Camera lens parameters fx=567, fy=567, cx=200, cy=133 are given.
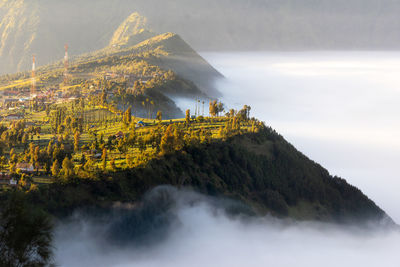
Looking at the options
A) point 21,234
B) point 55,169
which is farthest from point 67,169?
point 21,234

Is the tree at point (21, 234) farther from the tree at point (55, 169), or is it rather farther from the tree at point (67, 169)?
the tree at point (55, 169)

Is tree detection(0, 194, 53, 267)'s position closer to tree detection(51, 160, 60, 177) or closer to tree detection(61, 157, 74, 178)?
tree detection(61, 157, 74, 178)

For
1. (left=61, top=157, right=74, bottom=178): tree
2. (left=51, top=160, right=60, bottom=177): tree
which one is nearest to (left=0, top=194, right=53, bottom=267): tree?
(left=61, top=157, right=74, bottom=178): tree

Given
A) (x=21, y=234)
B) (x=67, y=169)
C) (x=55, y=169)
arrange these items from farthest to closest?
(x=55, y=169) < (x=67, y=169) < (x=21, y=234)

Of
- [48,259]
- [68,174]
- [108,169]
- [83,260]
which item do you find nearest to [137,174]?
[108,169]

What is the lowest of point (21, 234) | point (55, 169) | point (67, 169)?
point (21, 234)

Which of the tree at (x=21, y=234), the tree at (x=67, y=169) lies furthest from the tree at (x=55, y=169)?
the tree at (x=21, y=234)

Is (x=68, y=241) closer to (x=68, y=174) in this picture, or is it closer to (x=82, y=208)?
(x=82, y=208)

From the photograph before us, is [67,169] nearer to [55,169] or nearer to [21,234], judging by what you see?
[55,169]
